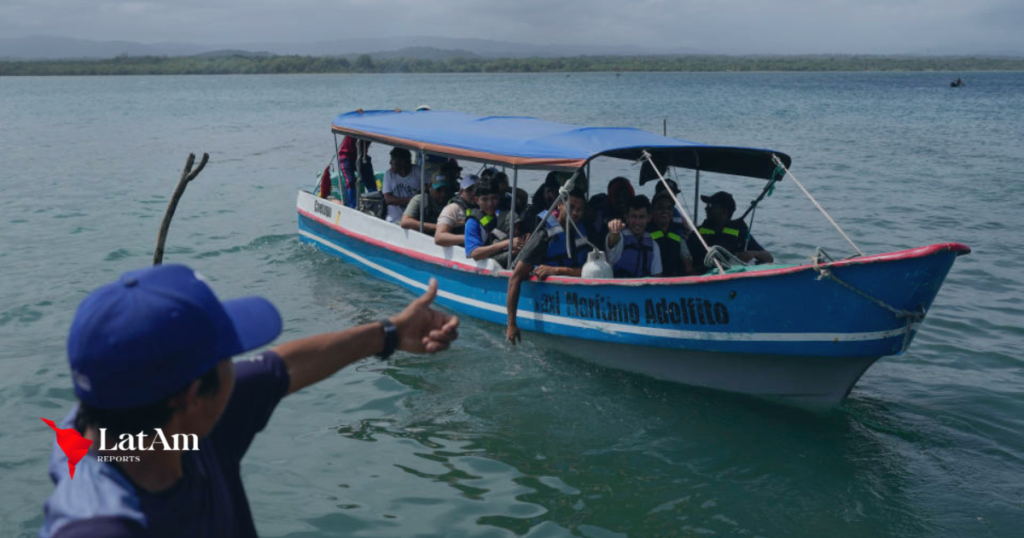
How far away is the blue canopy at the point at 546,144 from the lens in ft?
26.0

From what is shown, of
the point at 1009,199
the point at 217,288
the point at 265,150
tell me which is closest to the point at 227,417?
the point at 217,288

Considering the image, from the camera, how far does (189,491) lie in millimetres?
1868

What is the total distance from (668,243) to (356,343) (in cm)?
623

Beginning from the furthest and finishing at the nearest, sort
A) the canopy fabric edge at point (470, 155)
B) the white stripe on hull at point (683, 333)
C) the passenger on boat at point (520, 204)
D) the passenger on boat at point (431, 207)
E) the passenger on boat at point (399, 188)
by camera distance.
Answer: the passenger on boat at point (399, 188)
the passenger on boat at point (431, 207)
the passenger on boat at point (520, 204)
the canopy fabric edge at point (470, 155)
the white stripe on hull at point (683, 333)

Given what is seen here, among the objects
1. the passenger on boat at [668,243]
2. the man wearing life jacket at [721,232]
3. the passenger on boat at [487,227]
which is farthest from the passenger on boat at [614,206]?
the passenger on boat at [487,227]

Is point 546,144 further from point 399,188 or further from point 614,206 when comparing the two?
point 399,188

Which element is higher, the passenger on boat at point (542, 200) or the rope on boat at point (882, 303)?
the passenger on boat at point (542, 200)

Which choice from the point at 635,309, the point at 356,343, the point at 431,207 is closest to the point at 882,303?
the point at 635,309

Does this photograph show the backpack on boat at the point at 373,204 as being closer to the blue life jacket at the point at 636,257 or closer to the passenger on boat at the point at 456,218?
the passenger on boat at the point at 456,218

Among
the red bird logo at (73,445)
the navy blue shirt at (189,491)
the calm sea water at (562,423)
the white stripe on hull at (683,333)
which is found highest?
the red bird logo at (73,445)

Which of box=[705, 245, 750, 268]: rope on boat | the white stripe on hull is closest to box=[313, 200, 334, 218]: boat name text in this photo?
the white stripe on hull

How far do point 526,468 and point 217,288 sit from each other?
7002 mm

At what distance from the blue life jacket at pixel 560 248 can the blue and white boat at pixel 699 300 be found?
0.37 m

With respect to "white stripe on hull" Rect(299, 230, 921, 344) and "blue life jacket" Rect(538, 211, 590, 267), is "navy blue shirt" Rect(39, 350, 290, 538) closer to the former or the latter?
"white stripe on hull" Rect(299, 230, 921, 344)
